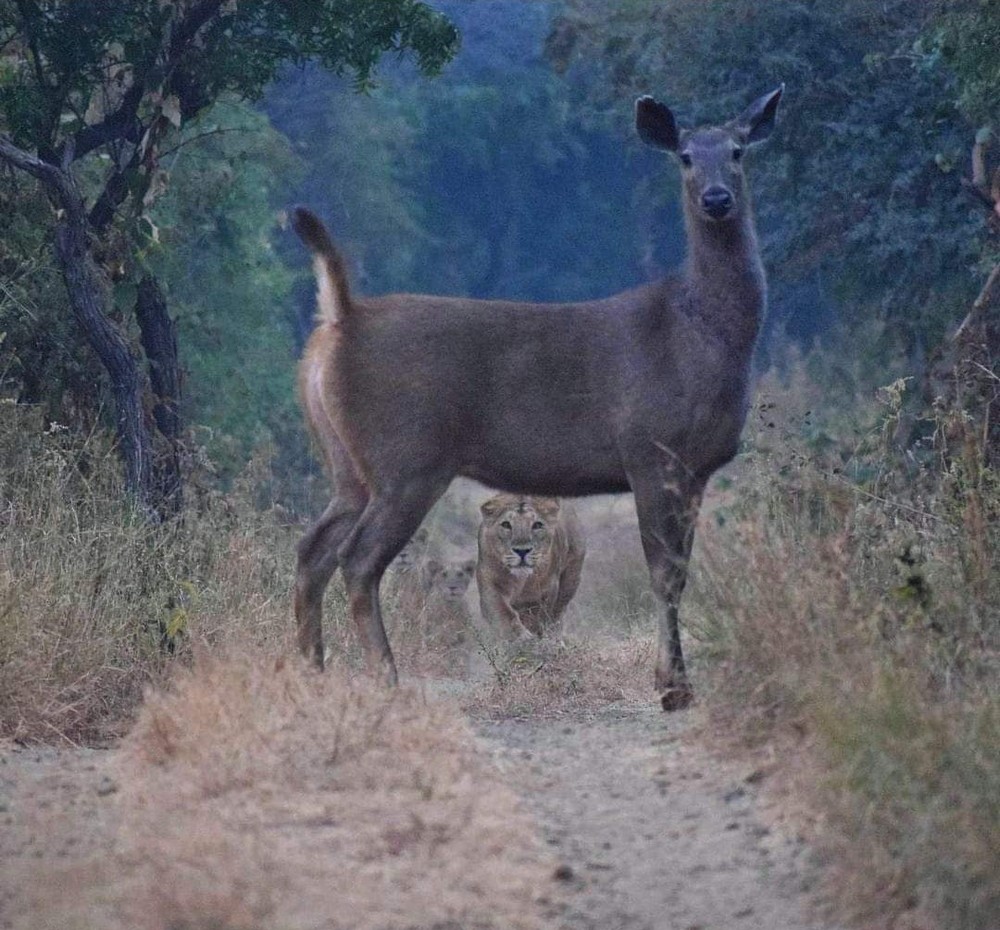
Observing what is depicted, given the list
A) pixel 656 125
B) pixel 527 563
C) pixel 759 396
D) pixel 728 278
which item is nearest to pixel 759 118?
pixel 656 125

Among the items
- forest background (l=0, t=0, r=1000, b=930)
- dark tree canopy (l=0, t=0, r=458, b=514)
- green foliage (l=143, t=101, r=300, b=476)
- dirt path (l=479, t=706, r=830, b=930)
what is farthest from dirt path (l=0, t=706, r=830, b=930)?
green foliage (l=143, t=101, r=300, b=476)

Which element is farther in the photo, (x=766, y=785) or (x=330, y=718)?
(x=330, y=718)

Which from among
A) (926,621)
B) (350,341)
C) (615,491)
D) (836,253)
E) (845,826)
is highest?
(836,253)

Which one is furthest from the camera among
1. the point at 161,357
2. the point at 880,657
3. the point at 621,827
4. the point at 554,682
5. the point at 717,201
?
the point at 161,357

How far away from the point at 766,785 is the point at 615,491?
2813 millimetres

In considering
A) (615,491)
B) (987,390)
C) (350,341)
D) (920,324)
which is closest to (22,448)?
(350,341)

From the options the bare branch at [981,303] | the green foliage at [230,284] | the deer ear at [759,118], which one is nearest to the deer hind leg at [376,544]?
the deer ear at [759,118]

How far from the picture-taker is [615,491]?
29.8ft

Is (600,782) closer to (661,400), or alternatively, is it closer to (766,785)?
(766,785)

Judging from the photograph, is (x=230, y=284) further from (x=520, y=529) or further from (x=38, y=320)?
(x=38, y=320)

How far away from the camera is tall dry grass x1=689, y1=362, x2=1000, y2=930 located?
522 cm

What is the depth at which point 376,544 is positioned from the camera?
8969 millimetres

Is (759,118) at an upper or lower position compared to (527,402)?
upper

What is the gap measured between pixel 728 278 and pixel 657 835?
144 inches
